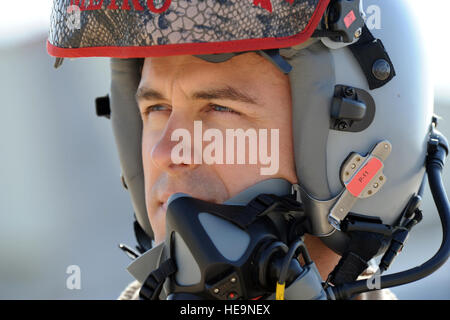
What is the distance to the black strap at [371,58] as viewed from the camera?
1854 millimetres

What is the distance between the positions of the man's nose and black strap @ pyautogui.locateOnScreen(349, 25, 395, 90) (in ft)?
1.65

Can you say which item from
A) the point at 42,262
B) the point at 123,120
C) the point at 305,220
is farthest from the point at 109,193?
the point at 305,220

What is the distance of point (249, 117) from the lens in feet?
6.06

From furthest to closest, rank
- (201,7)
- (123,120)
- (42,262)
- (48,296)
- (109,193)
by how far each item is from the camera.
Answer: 1. (109,193)
2. (42,262)
3. (48,296)
4. (123,120)
5. (201,7)

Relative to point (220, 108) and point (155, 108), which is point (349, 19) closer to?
point (220, 108)

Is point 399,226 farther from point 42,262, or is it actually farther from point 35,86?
point 35,86

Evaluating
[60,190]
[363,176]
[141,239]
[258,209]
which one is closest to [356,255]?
[363,176]

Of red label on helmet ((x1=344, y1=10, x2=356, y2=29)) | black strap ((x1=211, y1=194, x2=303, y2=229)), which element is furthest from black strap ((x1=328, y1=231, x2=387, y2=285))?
red label on helmet ((x1=344, y1=10, x2=356, y2=29))

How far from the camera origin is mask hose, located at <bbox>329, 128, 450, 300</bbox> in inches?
72.4

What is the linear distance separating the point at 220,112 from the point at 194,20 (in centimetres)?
31

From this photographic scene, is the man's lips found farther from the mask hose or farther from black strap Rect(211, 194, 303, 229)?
the mask hose

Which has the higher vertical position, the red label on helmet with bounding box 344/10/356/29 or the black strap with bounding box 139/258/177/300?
the red label on helmet with bounding box 344/10/356/29

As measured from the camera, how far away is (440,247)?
190 centimetres
